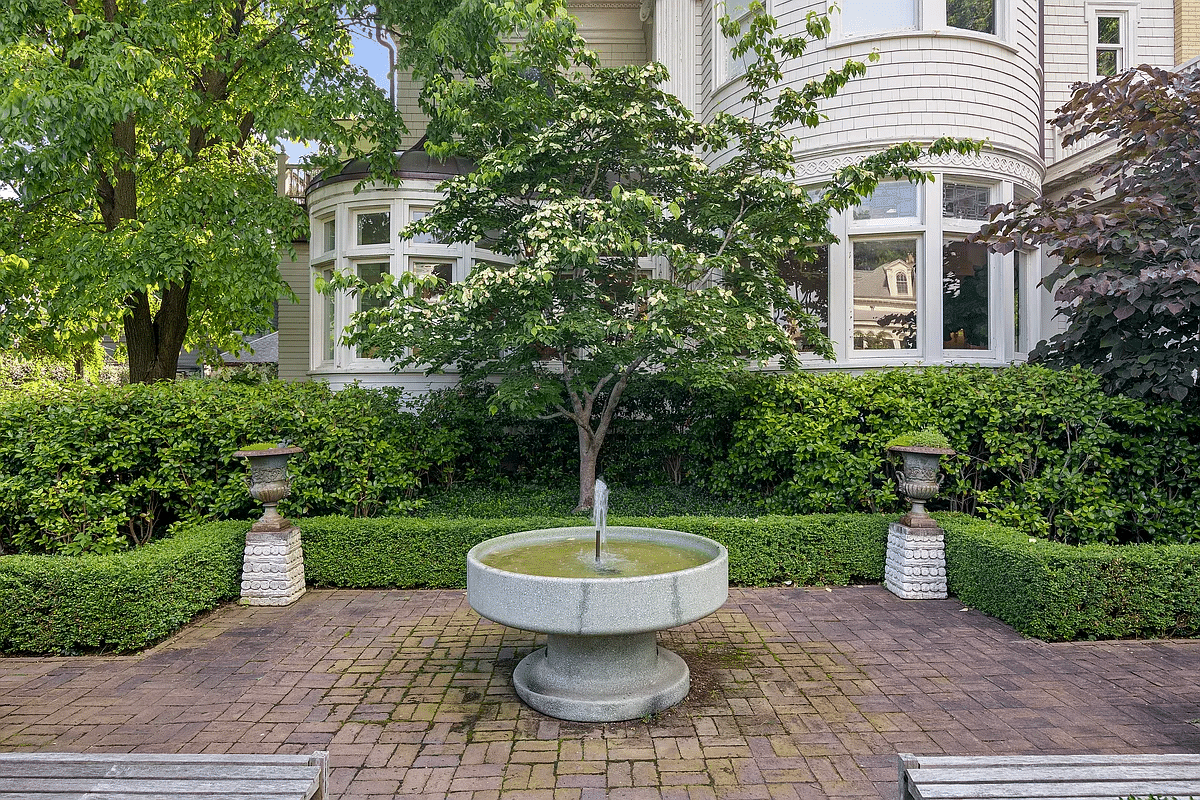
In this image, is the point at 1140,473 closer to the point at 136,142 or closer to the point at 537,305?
the point at 537,305

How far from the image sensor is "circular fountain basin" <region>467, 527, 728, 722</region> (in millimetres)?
3912

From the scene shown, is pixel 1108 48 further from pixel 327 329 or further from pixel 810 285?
pixel 327 329

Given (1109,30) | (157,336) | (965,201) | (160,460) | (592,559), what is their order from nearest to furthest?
(592,559), (160,460), (965,201), (157,336), (1109,30)

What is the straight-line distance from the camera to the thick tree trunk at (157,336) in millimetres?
10688

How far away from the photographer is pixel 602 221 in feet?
21.4

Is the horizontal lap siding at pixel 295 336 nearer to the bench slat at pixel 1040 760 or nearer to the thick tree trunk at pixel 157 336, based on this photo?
the thick tree trunk at pixel 157 336

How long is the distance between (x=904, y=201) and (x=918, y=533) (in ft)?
16.0

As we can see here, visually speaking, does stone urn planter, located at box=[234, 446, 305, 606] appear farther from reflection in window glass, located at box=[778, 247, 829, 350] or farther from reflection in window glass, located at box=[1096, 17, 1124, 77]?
reflection in window glass, located at box=[1096, 17, 1124, 77]

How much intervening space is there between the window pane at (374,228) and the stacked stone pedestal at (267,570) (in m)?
5.08

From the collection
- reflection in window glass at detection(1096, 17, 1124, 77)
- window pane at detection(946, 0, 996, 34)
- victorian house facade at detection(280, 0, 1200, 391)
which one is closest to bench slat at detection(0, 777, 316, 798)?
victorian house facade at detection(280, 0, 1200, 391)

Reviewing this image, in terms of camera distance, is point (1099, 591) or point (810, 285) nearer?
point (1099, 591)

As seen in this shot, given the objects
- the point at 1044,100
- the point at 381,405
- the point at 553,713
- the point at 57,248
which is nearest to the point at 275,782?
the point at 553,713

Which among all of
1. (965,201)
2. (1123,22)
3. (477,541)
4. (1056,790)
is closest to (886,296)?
(965,201)

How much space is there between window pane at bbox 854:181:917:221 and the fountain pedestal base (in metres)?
7.15
